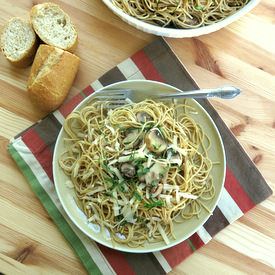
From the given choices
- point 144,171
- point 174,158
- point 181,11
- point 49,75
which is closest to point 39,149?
point 49,75

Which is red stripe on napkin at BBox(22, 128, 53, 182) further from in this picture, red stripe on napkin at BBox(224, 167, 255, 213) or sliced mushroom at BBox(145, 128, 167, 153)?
red stripe on napkin at BBox(224, 167, 255, 213)

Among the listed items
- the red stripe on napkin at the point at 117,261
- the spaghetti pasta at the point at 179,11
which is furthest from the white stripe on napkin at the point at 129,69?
the red stripe on napkin at the point at 117,261

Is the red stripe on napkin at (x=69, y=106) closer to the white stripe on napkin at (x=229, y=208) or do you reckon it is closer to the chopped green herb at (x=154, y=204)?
the chopped green herb at (x=154, y=204)

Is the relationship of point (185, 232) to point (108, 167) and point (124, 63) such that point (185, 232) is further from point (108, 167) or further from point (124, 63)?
point (124, 63)

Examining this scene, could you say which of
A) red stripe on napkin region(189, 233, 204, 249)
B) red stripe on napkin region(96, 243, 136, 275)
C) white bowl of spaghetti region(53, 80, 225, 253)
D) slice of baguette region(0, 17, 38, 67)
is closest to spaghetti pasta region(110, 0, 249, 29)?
white bowl of spaghetti region(53, 80, 225, 253)

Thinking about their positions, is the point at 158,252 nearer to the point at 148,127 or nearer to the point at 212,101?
the point at 148,127
